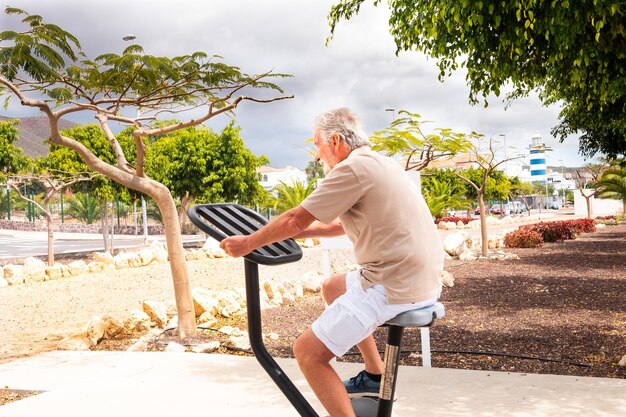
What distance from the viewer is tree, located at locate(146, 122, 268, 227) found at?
97.0ft

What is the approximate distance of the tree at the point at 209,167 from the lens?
2958cm

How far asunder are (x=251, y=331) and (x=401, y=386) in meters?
2.08

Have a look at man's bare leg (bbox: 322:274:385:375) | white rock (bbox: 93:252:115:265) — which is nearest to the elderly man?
man's bare leg (bbox: 322:274:385:375)

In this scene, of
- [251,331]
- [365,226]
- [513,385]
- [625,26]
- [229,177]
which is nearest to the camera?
[365,226]

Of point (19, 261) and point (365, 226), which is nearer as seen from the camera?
point (365, 226)

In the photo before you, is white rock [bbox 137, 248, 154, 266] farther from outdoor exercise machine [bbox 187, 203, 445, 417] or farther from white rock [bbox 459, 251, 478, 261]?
outdoor exercise machine [bbox 187, 203, 445, 417]

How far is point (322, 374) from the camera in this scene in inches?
106

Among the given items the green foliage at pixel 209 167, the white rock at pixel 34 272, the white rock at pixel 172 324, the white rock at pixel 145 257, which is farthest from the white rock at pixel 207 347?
the green foliage at pixel 209 167

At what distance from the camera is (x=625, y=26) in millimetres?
6453

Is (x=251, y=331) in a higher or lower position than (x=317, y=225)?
lower

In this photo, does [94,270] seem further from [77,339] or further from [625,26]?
[625,26]

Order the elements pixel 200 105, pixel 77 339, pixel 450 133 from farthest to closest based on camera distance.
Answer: pixel 450 133, pixel 200 105, pixel 77 339

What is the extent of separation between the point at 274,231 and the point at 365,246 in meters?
0.37

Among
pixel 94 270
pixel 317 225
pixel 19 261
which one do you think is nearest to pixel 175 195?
pixel 19 261
